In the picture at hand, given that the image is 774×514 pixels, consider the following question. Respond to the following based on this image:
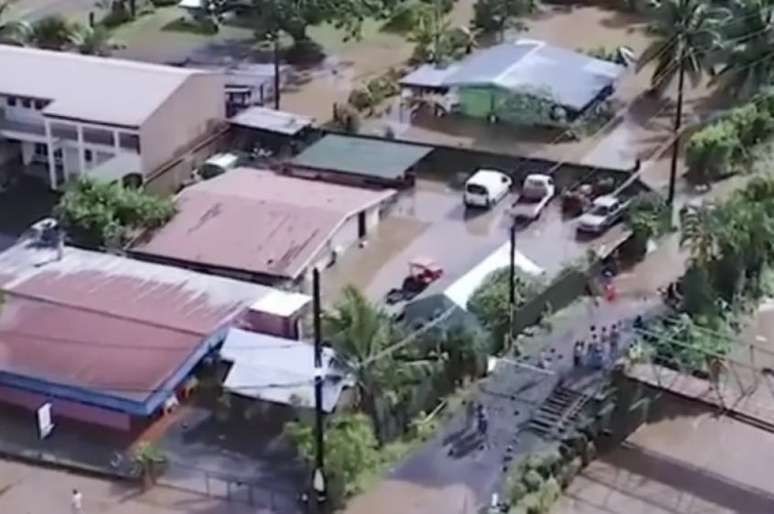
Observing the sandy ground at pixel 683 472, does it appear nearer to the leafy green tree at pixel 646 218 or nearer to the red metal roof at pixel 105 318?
the leafy green tree at pixel 646 218

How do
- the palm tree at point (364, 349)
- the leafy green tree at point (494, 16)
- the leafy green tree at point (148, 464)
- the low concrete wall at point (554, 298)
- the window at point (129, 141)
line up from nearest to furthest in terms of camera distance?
the leafy green tree at point (148, 464)
the palm tree at point (364, 349)
the low concrete wall at point (554, 298)
the window at point (129, 141)
the leafy green tree at point (494, 16)

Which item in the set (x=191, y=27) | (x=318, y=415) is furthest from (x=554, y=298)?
(x=191, y=27)

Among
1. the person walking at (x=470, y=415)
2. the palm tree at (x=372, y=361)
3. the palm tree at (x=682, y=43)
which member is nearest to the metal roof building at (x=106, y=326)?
the palm tree at (x=372, y=361)

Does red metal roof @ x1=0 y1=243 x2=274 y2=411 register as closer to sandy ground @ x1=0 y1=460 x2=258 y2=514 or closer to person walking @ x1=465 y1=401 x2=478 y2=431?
sandy ground @ x1=0 y1=460 x2=258 y2=514

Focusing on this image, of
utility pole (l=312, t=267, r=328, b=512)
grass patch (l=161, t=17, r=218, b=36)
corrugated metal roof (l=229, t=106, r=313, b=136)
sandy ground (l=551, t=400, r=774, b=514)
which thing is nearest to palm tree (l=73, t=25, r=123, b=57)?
grass patch (l=161, t=17, r=218, b=36)

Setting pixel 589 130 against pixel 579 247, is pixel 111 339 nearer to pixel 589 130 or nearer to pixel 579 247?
pixel 579 247

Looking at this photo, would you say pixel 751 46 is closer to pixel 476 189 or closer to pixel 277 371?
pixel 476 189
